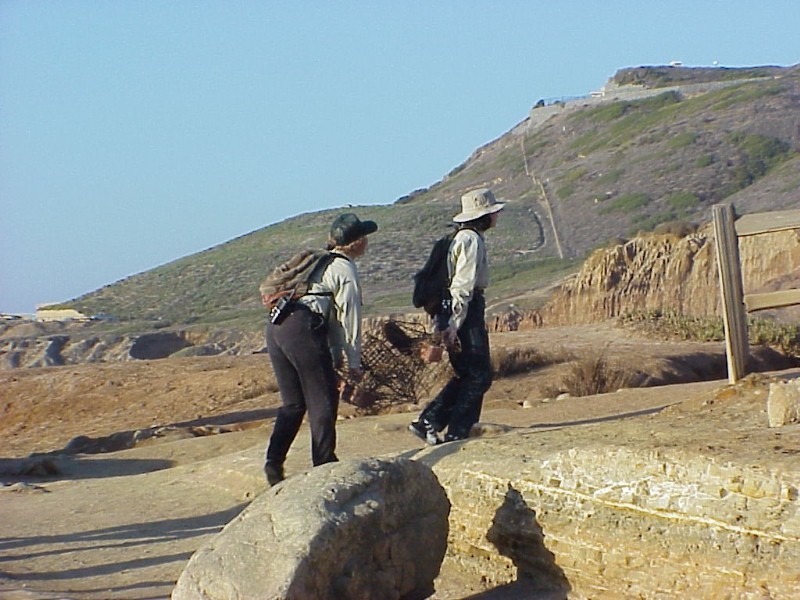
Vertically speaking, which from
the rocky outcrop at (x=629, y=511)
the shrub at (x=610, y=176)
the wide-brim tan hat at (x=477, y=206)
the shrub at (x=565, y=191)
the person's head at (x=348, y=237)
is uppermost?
the shrub at (x=610, y=176)

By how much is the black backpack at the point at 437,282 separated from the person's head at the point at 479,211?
14 cm

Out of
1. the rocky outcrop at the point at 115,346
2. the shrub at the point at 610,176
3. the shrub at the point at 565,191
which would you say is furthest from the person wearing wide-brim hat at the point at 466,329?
the shrub at the point at 565,191

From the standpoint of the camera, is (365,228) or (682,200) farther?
(682,200)

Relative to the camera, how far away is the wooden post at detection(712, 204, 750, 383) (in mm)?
10312

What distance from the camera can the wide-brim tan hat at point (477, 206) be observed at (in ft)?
27.0

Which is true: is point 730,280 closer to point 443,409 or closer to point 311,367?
point 443,409

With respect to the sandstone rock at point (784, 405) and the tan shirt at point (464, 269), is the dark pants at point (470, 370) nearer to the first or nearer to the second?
the tan shirt at point (464, 269)

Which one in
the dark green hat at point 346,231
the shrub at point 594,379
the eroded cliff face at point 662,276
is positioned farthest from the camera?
the eroded cliff face at point 662,276

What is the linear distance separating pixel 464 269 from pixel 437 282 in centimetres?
23

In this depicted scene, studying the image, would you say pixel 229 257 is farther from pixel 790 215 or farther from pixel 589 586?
pixel 589 586

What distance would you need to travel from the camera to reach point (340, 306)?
7504 mm

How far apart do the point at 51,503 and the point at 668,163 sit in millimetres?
56901

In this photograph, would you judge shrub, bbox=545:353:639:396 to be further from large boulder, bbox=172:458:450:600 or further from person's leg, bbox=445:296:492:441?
large boulder, bbox=172:458:450:600

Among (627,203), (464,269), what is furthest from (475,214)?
(627,203)
